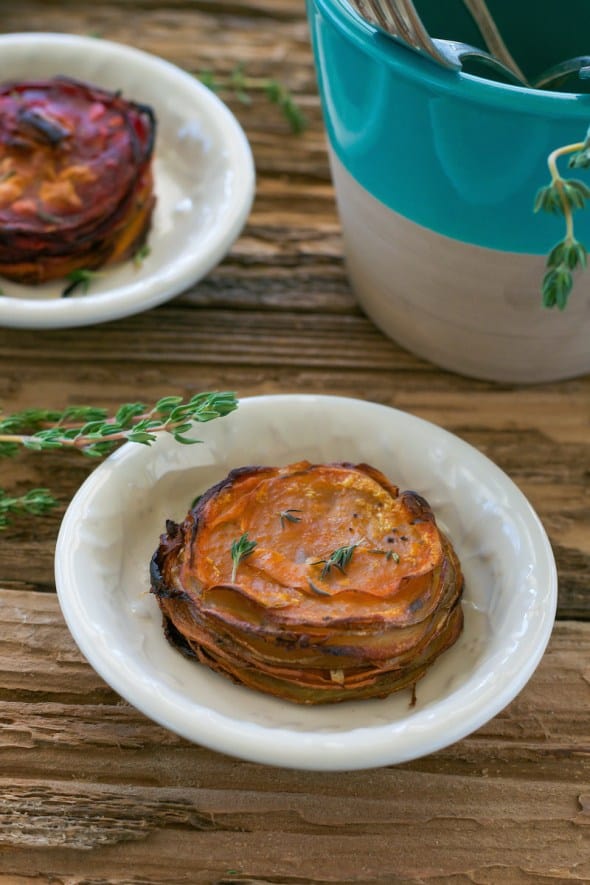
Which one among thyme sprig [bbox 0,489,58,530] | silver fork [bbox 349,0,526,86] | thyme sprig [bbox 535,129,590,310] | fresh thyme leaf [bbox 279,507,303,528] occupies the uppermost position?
silver fork [bbox 349,0,526,86]

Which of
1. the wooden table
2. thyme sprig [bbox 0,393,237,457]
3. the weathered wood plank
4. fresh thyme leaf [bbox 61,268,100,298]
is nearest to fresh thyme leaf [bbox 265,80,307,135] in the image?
the wooden table

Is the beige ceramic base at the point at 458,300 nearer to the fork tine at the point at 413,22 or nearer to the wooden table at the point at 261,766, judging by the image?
the wooden table at the point at 261,766

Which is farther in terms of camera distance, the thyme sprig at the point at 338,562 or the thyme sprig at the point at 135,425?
the thyme sprig at the point at 135,425

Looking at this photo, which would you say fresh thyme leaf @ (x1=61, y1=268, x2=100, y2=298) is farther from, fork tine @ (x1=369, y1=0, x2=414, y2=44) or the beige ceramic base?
fork tine @ (x1=369, y1=0, x2=414, y2=44)

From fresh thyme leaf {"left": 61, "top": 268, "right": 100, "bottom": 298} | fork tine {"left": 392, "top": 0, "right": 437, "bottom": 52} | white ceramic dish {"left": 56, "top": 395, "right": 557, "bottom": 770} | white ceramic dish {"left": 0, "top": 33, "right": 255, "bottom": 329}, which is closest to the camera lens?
white ceramic dish {"left": 56, "top": 395, "right": 557, "bottom": 770}

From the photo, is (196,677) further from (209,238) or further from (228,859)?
(209,238)

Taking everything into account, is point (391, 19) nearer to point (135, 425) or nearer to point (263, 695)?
point (135, 425)

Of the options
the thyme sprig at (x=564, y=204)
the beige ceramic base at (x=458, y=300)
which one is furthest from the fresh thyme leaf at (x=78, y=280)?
the thyme sprig at (x=564, y=204)
